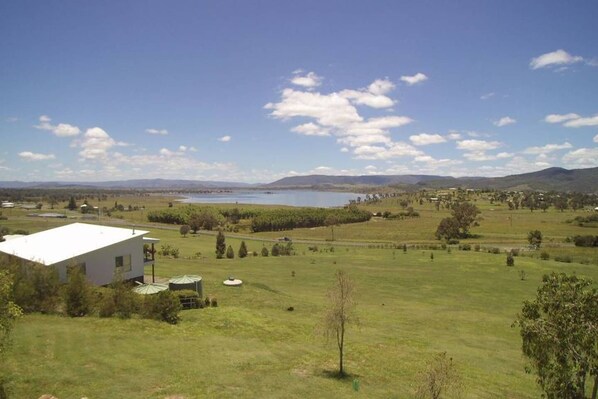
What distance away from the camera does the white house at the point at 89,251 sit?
32.7 meters

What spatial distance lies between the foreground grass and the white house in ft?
24.2

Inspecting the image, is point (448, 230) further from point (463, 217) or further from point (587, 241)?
point (587, 241)

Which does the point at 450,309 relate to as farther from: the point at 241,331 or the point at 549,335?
the point at 549,335

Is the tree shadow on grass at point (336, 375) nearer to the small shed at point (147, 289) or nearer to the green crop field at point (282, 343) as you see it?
the green crop field at point (282, 343)

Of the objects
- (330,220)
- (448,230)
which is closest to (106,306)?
(448,230)

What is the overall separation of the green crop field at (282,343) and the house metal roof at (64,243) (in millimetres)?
7628

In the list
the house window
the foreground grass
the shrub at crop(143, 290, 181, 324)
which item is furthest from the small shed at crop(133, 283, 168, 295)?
the house window

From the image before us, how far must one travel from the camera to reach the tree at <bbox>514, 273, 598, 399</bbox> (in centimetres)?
1201

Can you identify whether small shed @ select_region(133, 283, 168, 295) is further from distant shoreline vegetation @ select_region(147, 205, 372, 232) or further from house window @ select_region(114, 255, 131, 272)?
distant shoreline vegetation @ select_region(147, 205, 372, 232)

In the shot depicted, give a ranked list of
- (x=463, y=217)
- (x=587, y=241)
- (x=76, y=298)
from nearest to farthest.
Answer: (x=76, y=298)
(x=587, y=241)
(x=463, y=217)

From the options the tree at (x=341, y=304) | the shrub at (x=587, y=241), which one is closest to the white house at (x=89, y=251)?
the tree at (x=341, y=304)

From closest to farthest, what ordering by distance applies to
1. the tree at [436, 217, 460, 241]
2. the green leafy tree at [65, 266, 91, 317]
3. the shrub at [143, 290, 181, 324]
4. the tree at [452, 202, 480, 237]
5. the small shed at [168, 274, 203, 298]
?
the green leafy tree at [65, 266, 91, 317], the shrub at [143, 290, 181, 324], the small shed at [168, 274, 203, 298], the tree at [436, 217, 460, 241], the tree at [452, 202, 480, 237]

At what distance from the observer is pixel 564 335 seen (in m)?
12.2

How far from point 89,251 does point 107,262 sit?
2.22m
